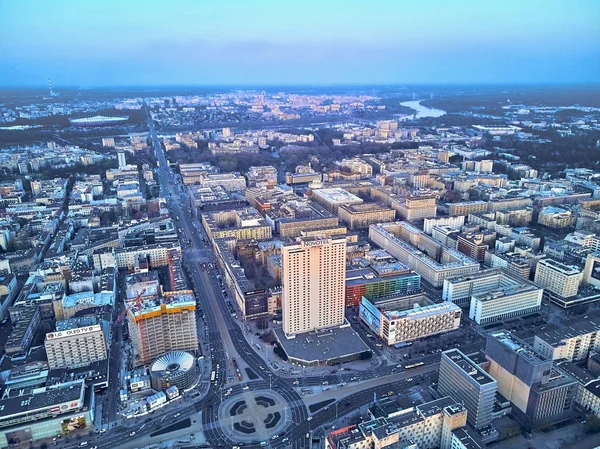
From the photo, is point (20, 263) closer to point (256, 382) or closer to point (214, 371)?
point (214, 371)

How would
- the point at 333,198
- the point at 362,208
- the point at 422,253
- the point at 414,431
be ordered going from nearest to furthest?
1. the point at 414,431
2. the point at 422,253
3. the point at 362,208
4. the point at 333,198

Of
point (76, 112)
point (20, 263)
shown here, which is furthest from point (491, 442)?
point (76, 112)

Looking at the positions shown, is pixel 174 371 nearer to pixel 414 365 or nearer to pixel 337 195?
pixel 414 365

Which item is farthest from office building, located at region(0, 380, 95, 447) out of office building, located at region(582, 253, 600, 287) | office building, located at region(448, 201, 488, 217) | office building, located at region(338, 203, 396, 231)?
office building, located at region(448, 201, 488, 217)

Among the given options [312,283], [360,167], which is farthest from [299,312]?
[360,167]

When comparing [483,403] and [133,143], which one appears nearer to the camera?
[483,403]

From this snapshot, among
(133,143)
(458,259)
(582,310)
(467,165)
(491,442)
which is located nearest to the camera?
(491,442)

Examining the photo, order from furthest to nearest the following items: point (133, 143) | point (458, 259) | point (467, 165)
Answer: point (133, 143) < point (467, 165) < point (458, 259)
